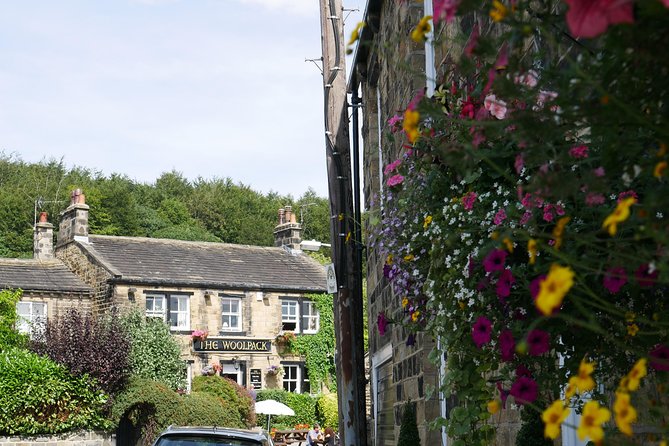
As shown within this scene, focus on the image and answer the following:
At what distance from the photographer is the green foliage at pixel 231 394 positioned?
32.3 m

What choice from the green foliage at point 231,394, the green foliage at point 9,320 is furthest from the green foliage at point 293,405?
the green foliage at point 9,320

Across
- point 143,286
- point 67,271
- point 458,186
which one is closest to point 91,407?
point 143,286

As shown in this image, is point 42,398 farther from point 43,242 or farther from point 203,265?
point 43,242

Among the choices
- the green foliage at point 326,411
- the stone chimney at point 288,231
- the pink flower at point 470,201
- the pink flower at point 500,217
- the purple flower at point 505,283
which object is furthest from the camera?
the stone chimney at point 288,231

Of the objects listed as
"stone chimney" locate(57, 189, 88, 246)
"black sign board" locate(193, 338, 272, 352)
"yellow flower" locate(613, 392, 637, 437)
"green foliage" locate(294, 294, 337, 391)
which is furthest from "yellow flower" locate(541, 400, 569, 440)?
"stone chimney" locate(57, 189, 88, 246)

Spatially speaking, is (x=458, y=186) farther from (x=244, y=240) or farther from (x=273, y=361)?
(x=244, y=240)

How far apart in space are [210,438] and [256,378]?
2836 cm

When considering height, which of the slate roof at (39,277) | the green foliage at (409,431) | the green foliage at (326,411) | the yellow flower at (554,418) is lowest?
the yellow flower at (554,418)

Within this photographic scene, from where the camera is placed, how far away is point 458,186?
17.2ft

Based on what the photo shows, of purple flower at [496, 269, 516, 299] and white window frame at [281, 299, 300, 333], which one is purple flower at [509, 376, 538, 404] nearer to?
purple flower at [496, 269, 516, 299]

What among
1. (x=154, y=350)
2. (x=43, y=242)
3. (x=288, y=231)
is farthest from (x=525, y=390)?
(x=288, y=231)

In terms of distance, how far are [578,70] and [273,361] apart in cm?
3789

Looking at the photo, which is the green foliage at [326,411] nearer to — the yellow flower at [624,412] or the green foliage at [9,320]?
the green foliage at [9,320]

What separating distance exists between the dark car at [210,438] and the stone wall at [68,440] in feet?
54.1
